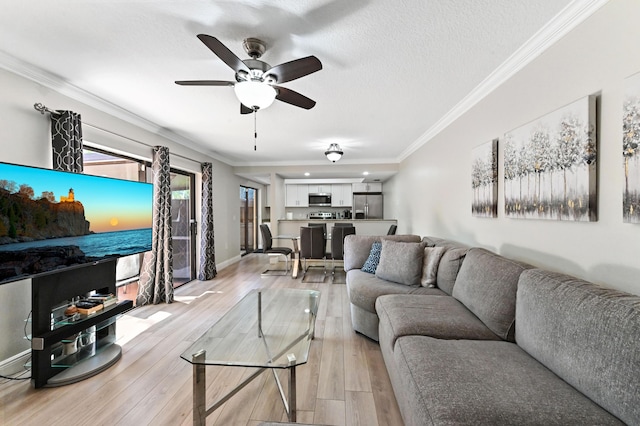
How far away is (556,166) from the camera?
1.72m

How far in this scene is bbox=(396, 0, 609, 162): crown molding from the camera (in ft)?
4.96

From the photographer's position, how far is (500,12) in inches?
62.6

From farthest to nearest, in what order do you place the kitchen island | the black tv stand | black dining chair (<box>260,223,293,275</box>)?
the kitchen island → black dining chair (<box>260,223,293,275</box>) → the black tv stand

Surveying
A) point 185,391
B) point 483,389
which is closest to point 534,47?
point 483,389

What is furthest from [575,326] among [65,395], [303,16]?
[65,395]

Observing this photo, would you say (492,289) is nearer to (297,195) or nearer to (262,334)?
(262,334)

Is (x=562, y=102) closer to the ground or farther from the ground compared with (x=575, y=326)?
farther from the ground

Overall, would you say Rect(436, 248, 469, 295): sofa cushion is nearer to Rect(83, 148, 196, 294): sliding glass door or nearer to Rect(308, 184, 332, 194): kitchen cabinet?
Rect(83, 148, 196, 294): sliding glass door

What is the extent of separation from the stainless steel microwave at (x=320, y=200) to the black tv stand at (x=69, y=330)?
6214mm

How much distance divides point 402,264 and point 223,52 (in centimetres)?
241

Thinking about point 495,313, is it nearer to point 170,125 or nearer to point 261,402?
point 261,402

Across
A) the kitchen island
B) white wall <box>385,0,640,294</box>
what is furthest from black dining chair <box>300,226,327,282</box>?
white wall <box>385,0,640,294</box>

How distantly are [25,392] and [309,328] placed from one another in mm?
2022

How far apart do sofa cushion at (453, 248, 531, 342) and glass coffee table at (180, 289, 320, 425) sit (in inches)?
46.6
